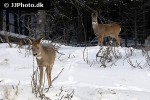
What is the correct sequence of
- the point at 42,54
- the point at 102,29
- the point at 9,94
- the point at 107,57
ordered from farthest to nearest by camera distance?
the point at 102,29 < the point at 107,57 < the point at 42,54 < the point at 9,94

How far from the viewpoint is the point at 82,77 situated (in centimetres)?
947

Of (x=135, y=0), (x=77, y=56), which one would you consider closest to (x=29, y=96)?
(x=77, y=56)

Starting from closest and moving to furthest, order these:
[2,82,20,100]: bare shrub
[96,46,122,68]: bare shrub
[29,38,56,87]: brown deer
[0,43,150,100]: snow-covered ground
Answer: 1. [2,82,20,100]: bare shrub
2. [29,38,56,87]: brown deer
3. [0,43,150,100]: snow-covered ground
4. [96,46,122,68]: bare shrub

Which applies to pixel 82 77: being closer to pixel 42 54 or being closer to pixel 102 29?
pixel 42 54

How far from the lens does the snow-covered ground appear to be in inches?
292

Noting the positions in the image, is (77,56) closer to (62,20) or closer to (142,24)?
(62,20)

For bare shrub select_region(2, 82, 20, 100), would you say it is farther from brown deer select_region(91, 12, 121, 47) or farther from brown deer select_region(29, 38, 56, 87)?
brown deer select_region(91, 12, 121, 47)

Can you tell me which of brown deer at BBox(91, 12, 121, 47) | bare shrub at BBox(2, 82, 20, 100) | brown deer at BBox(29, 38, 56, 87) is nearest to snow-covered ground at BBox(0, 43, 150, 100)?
bare shrub at BBox(2, 82, 20, 100)

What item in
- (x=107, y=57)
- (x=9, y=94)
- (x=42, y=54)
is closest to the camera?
(x=9, y=94)

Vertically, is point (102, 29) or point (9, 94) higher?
point (102, 29)

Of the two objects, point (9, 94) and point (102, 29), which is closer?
point (9, 94)

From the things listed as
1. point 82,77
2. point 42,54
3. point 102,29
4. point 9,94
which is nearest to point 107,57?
point 82,77

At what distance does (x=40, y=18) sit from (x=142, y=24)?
11.2 m

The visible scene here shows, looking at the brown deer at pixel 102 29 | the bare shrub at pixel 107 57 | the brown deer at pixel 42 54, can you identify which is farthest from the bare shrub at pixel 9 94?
the brown deer at pixel 102 29
